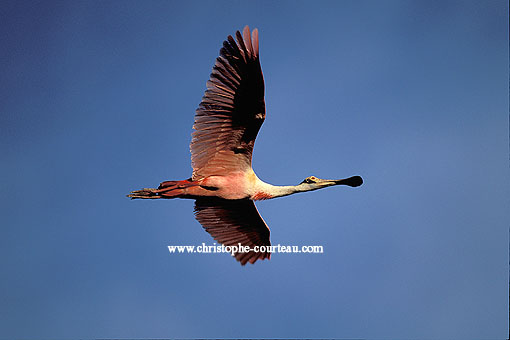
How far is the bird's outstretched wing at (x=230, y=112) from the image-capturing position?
9.50 m

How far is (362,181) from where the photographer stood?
38.2ft

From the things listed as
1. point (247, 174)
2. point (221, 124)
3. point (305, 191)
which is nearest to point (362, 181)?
point (305, 191)

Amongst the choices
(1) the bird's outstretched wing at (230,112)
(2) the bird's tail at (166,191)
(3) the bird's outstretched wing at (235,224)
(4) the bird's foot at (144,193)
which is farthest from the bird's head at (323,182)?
(4) the bird's foot at (144,193)

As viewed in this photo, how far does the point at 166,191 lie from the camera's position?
10.5 metres

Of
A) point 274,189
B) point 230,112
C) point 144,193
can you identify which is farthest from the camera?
point 274,189

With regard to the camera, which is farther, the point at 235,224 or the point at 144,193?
the point at 235,224

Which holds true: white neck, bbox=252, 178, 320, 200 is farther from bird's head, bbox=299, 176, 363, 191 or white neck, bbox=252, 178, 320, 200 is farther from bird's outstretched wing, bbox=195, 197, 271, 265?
bird's outstretched wing, bbox=195, 197, 271, 265

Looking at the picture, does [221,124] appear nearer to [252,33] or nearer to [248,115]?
[248,115]

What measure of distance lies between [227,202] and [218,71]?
343 cm

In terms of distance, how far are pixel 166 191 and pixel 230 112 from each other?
221 centimetres

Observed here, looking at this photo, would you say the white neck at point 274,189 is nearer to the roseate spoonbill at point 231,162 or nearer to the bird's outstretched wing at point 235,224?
the roseate spoonbill at point 231,162

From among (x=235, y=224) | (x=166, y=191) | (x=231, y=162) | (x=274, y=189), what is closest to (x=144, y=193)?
(x=166, y=191)

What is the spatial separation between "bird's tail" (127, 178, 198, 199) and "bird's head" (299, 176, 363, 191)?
2.83 m

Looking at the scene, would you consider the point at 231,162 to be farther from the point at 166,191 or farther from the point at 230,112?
the point at 166,191
